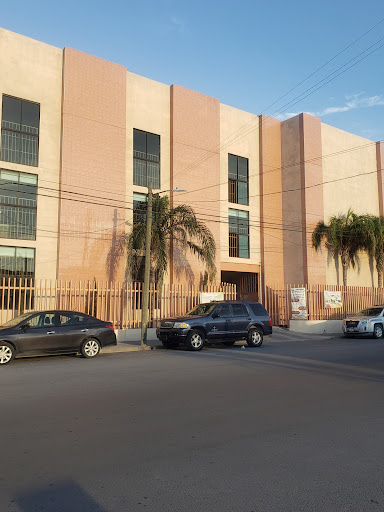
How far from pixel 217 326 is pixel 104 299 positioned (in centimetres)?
756

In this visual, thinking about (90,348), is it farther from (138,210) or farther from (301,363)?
(138,210)

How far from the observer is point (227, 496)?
13.0 ft

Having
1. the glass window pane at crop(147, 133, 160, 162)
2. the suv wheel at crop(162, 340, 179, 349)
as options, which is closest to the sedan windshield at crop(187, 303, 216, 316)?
the suv wheel at crop(162, 340, 179, 349)

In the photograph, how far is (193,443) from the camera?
17.7 feet

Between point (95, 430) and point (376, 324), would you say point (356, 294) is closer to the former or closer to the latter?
point (376, 324)

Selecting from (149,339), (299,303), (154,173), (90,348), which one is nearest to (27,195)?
(154,173)

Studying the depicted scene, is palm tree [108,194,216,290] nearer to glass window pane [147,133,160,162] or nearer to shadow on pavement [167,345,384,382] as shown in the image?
glass window pane [147,133,160,162]

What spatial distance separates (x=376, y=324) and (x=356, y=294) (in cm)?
872

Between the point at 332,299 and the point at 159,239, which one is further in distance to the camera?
the point at 332,299

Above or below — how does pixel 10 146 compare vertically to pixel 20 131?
below

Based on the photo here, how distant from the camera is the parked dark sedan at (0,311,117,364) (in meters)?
13.2

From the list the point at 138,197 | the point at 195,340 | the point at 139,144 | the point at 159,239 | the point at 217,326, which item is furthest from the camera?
the point at 139,144

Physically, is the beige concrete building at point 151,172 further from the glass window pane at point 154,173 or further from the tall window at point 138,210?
the tall window at point 138,210

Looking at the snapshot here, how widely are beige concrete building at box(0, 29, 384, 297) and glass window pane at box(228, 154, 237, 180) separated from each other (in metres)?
0.07
